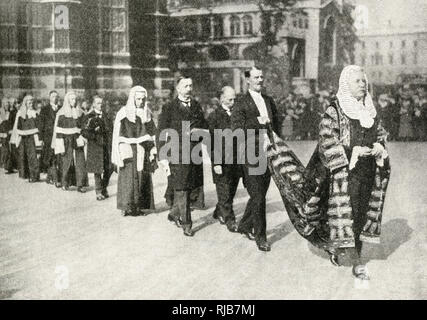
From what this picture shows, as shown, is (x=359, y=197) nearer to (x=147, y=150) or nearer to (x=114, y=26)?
(x=147, y=150)

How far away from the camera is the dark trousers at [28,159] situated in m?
12.8

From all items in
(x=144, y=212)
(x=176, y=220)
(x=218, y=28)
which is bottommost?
(x=144, y=212)

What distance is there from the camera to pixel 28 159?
12891 millimetres

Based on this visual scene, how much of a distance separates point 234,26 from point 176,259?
18762 millimetres

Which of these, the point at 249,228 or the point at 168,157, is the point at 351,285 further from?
the point at 168,157

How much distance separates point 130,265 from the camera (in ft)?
21.0

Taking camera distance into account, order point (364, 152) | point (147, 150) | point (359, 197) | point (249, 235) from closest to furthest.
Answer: point (364, 152), point (359, 197), point (249, 235), point (147, 150)

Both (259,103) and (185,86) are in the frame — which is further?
(185,86)

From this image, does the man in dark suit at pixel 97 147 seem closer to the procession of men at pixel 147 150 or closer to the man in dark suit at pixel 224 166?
the procession of men at pixel 147 150

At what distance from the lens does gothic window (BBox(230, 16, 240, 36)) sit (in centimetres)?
2427

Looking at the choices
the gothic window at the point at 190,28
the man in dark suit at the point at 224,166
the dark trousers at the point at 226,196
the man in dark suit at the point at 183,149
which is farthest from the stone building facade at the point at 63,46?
the man in dark suit at the point at 183,149

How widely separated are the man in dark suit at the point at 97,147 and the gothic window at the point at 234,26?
14.3 m

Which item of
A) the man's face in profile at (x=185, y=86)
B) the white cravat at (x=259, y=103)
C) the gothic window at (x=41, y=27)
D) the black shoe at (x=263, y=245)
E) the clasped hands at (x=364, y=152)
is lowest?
the black shoe at (x=263, y=245)

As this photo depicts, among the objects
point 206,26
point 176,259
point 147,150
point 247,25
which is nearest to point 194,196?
point 147,150
